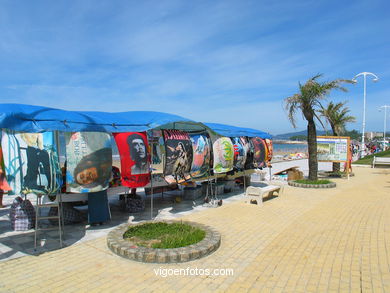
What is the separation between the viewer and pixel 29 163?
505cm

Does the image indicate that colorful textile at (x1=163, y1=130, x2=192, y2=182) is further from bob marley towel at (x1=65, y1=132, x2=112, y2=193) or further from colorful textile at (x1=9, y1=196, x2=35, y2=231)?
colorful textile at (x1=9, y1=196, x2=35, y2=231)

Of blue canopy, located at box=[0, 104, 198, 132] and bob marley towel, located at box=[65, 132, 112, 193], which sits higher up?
blue canopy, located at box=[0, 104, 198, 132]

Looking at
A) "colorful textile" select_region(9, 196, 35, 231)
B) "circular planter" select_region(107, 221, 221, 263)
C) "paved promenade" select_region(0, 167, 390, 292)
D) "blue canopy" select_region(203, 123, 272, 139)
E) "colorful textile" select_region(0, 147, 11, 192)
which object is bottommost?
"paved promenade" select_region(0, 167, 390, 292)

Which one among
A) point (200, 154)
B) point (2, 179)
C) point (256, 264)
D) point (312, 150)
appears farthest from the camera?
point (312, 150)

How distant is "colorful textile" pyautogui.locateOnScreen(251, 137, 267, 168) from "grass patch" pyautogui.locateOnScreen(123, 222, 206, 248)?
231 inches

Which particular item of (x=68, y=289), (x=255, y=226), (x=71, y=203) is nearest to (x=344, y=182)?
(x=255, y=226)

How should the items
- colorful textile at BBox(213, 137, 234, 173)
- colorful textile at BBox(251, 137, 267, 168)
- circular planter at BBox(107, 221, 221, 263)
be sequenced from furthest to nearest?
colorful textile at BBox(251, 137, 267, 168), colorful textile at BBox(213, 137, 234, 173), circular planter at BBox(107, 221, 221, 263)

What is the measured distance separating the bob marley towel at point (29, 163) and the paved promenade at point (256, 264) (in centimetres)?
117

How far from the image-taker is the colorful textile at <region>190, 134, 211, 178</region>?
8.32 meters

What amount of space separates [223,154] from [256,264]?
4.84 meters

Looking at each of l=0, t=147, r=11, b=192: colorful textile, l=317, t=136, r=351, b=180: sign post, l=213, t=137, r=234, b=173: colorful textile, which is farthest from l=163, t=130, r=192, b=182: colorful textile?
l=317, t=136, r=351, b=180: sign post

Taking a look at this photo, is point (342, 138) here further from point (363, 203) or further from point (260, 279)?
point (260, 279)

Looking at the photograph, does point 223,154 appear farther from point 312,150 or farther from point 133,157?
point 312,150

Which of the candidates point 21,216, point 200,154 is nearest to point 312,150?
point 200,154
